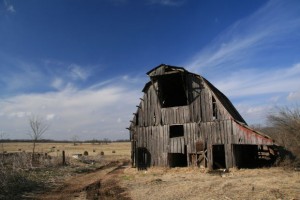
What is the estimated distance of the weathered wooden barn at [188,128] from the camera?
2559 centimetres

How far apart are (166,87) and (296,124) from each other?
41.3 feet

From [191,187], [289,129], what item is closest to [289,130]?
[289,129]

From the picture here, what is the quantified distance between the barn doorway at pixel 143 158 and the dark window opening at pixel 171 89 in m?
4.61

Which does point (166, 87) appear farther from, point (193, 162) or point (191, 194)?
point (191, 194)

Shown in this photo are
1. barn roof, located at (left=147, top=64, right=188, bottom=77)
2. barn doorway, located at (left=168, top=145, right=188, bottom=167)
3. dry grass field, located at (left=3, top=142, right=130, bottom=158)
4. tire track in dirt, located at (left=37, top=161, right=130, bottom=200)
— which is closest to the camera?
tire track in dirt, located at (left=37, top=161, right=130, bottom=200)

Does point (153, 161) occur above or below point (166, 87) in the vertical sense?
below

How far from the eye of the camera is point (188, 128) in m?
27.7

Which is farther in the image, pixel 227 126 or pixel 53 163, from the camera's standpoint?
pixel 53 163

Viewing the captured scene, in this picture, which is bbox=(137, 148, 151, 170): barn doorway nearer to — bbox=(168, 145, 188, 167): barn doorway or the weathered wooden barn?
the weathered wooden barn

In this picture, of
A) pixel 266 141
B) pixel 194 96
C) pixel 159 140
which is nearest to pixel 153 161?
pixel 159 140

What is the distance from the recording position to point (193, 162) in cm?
2700

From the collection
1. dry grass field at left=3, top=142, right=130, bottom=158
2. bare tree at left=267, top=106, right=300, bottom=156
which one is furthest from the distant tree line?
dry grass field at left=3, top=142, right=130, bottom=158

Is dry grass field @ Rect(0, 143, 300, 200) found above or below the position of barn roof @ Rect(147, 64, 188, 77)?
below

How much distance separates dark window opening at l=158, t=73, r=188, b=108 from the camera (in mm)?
29281
